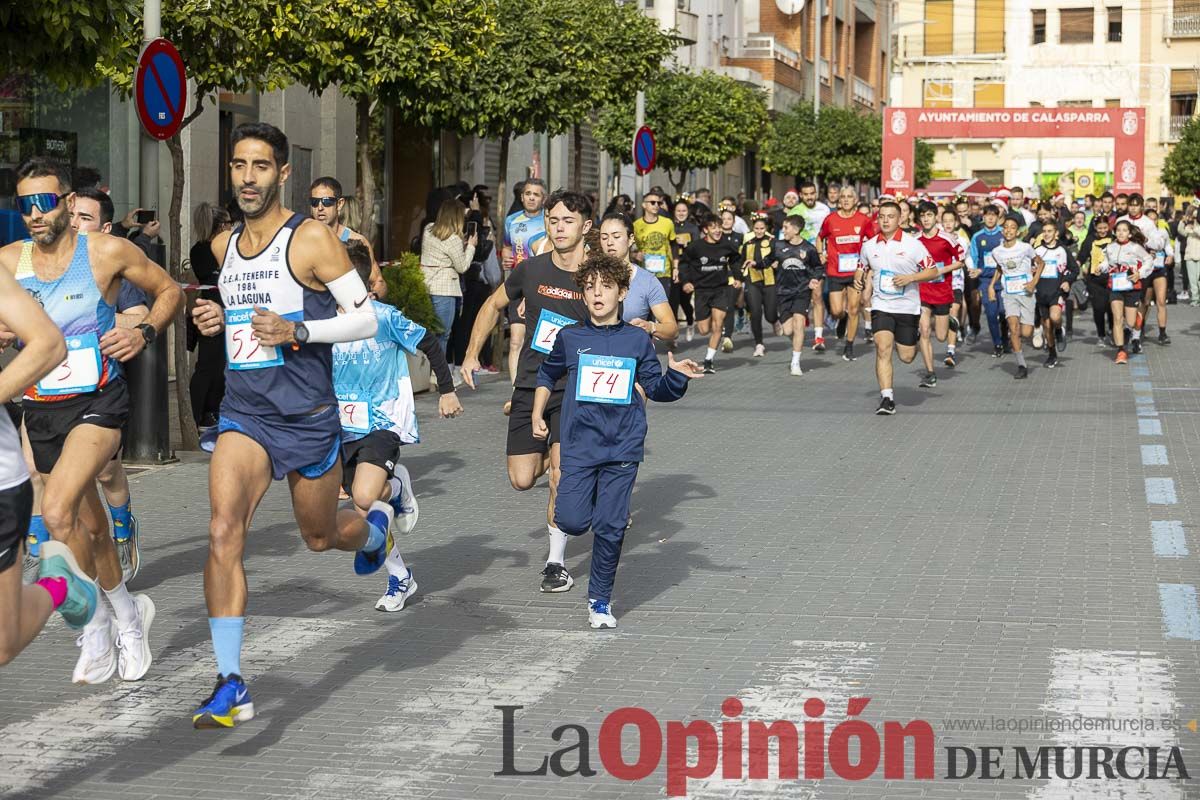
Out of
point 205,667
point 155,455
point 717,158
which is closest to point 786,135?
point 717,158

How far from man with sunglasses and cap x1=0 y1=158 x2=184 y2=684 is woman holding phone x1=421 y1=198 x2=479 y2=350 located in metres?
10.2

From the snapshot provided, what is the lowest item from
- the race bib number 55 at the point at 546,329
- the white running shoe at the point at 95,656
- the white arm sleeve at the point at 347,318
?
the white running shoe at the point at 95,656

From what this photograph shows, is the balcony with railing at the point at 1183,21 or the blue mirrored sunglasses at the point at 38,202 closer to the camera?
the blue mirrored sunglasses at the point at 38,202

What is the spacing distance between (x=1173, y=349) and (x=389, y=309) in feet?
54.7

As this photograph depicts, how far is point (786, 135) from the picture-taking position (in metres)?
51.3

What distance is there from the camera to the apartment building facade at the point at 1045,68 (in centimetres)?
7656

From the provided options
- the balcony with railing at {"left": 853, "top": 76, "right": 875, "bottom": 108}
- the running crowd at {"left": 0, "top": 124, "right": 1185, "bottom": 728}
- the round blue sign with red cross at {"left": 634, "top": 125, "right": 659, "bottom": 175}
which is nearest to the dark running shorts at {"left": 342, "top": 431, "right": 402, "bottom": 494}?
the running crowd at {"left": 0, "top": 124, "right": 1185, "bottom": 728}

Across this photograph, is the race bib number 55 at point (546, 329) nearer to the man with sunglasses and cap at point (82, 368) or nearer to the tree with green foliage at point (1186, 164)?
the man with sunglasses and cap at point (82, 368)

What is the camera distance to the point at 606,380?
7.75m

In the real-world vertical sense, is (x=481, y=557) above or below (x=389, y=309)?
below

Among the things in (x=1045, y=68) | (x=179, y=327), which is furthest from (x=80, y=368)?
(x=1045, y=68)

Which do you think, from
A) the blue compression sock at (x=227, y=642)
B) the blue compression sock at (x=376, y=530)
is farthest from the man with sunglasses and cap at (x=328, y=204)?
the blue compression sock at (x=227, y=642)

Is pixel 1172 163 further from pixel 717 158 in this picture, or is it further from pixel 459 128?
pixel 459 128

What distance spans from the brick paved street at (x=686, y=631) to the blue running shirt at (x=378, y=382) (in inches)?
28.3
